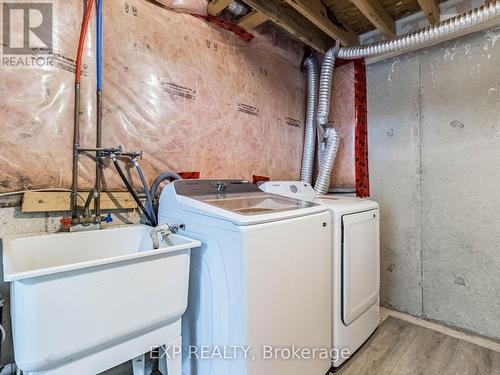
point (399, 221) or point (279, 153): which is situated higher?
point (279, 153)

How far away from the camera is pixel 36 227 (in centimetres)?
130

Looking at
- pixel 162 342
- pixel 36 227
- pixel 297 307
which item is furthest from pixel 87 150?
pixel 297 307

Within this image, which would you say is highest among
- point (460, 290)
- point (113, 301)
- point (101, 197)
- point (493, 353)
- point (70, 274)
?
point (101, 197)

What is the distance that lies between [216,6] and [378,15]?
4.31ft

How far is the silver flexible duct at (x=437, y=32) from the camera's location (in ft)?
5.63

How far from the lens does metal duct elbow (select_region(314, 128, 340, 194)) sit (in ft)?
8.36

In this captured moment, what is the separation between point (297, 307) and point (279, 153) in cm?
159

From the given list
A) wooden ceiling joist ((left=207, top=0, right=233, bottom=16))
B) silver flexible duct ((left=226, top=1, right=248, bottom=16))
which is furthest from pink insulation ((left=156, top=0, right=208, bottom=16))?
silver flexible duct ((left=226, top=1, right=248, bottom=16))

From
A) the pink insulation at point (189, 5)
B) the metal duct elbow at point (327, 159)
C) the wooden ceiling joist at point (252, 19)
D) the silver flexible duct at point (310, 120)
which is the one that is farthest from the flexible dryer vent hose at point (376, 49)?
the pink insulation at point (189, 5)

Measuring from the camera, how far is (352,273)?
1724mm

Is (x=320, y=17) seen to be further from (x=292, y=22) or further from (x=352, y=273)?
(x=352, y=273)

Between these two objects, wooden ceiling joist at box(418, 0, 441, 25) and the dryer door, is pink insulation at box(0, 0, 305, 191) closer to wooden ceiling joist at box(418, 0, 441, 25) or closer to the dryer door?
the dryer door

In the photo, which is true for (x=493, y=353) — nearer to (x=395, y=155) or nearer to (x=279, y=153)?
(x=395, y=155)

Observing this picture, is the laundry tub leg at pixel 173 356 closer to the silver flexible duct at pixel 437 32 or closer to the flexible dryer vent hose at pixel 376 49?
the flexible dryer vent hose at pixel 376 49
